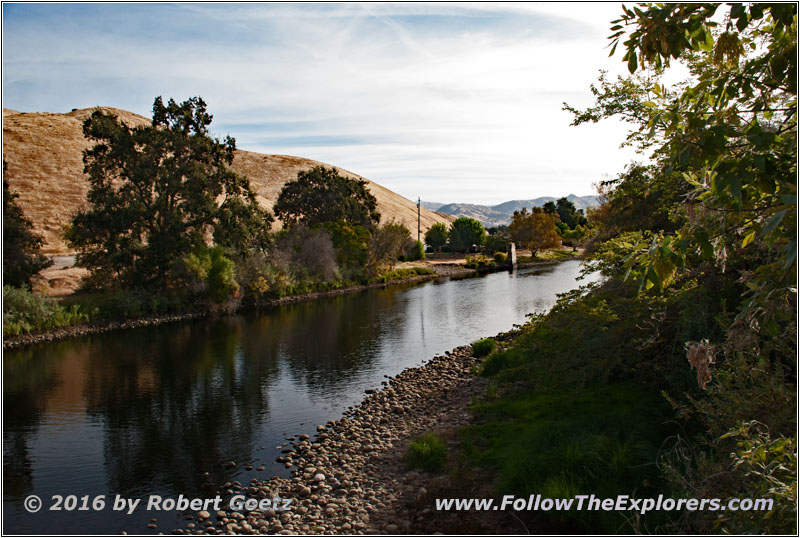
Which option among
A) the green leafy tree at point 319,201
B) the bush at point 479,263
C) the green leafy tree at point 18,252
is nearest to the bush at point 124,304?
the green leafy tree at point 18,252

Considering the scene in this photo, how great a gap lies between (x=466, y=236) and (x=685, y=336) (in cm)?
7120

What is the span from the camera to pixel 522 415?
11156 mm

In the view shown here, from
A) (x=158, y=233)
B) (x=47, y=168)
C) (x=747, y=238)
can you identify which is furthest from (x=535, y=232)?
(x=747, y=238)

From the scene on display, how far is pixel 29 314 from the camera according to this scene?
2408cm

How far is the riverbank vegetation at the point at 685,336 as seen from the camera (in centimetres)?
356

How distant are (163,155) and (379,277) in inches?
871

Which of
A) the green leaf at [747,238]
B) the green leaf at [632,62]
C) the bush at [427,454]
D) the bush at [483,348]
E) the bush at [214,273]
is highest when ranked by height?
the green leaf at [632,62]

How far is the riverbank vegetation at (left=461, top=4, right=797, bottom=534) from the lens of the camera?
3557 mm

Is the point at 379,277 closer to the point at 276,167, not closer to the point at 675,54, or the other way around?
the point at 675,54

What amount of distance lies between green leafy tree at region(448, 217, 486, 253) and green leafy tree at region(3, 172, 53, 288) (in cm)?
5741

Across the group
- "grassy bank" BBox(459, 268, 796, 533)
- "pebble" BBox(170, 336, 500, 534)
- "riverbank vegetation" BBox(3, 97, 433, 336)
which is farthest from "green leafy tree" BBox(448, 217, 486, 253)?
"grassy bank" BBox(459, 268, 796, 533)

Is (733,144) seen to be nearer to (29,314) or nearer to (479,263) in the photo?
(29,314)

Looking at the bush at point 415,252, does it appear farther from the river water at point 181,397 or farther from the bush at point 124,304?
the bush at point 124,304

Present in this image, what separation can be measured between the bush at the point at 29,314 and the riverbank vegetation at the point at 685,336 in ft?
64.8
